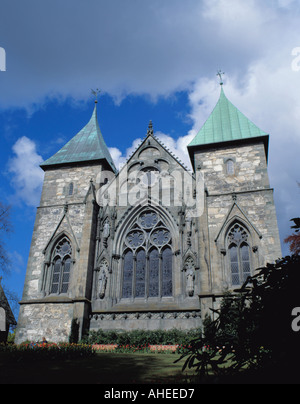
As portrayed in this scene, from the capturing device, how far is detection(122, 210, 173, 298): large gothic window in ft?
59.8

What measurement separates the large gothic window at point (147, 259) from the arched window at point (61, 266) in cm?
328

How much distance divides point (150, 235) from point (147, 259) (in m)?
1.43

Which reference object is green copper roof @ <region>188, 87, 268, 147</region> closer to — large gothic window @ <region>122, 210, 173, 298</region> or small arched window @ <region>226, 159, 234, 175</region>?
small arched window @ <region>226, 159, 234, 175</region>

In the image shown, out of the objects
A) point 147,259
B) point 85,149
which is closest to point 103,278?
point 147,259

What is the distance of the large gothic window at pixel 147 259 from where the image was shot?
18219 mm

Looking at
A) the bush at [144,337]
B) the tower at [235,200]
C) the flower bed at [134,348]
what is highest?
the tower at [235,200]

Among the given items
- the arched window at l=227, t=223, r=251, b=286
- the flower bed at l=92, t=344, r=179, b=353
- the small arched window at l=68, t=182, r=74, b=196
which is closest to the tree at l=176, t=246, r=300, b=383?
the flower bed at l=92, t=344, r=179, b=353

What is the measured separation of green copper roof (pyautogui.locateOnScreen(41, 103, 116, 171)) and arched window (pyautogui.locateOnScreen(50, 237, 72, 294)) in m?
5.92

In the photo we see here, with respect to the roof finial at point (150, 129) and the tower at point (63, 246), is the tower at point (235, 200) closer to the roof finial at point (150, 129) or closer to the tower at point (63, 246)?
the roof finial at point (150, 129)

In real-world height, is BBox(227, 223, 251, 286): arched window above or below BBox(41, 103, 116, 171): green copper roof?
below

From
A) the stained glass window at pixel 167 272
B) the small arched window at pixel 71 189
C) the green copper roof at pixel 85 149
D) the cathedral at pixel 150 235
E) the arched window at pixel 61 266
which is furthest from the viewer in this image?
the green copper roof at pixel 85 149

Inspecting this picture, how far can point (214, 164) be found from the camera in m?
20.7

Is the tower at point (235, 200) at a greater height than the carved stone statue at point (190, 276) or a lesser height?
greater


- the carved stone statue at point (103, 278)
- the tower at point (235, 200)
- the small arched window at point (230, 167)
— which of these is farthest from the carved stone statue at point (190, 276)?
the small arched window at point (230, 167)
